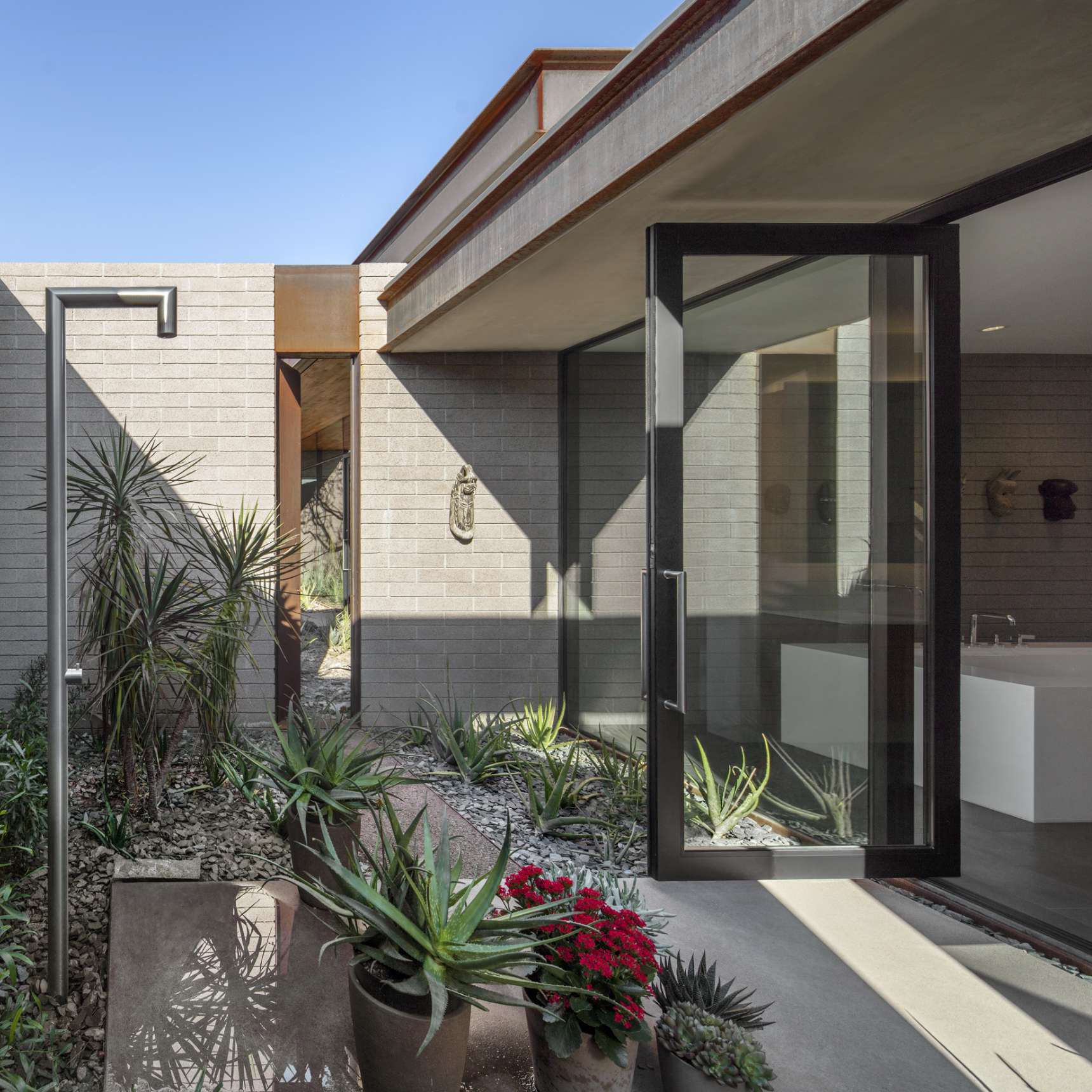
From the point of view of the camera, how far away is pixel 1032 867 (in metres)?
2.95

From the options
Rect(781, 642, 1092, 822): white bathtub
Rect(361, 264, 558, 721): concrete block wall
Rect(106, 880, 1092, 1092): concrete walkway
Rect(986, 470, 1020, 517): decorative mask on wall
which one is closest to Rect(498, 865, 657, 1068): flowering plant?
Rect(106, 880, 1092, 1092): concrete walkway

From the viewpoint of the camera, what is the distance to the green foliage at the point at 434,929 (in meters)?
1.89

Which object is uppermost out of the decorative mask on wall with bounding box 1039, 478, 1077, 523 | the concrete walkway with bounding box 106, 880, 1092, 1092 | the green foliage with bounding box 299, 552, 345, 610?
the decorative mask on wall with bounding box 1039, 478, 1077, 523

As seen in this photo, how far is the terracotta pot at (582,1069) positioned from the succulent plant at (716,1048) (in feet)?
0.31

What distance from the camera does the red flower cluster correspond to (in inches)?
74.9

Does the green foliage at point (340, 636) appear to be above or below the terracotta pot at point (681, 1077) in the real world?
above

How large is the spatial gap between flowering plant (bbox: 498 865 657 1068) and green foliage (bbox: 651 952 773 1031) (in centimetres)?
10

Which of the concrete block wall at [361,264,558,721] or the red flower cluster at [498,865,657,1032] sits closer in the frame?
the red flower cluster at [498,865,657,1032]

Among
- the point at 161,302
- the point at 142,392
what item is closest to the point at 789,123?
the point at 161,302

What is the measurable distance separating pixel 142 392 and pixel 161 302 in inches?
136

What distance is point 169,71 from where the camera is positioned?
10203mm

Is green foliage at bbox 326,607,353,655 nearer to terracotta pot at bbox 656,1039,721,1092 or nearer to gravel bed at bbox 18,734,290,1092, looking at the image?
gravel bed at bbox 18,734,290,1092

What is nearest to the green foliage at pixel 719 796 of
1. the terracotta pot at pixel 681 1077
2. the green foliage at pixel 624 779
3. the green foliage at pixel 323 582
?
the green foliage at pixel 624 779

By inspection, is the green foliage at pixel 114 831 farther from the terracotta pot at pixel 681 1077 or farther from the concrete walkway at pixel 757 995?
the terracotta pot at pixel 681 1077
